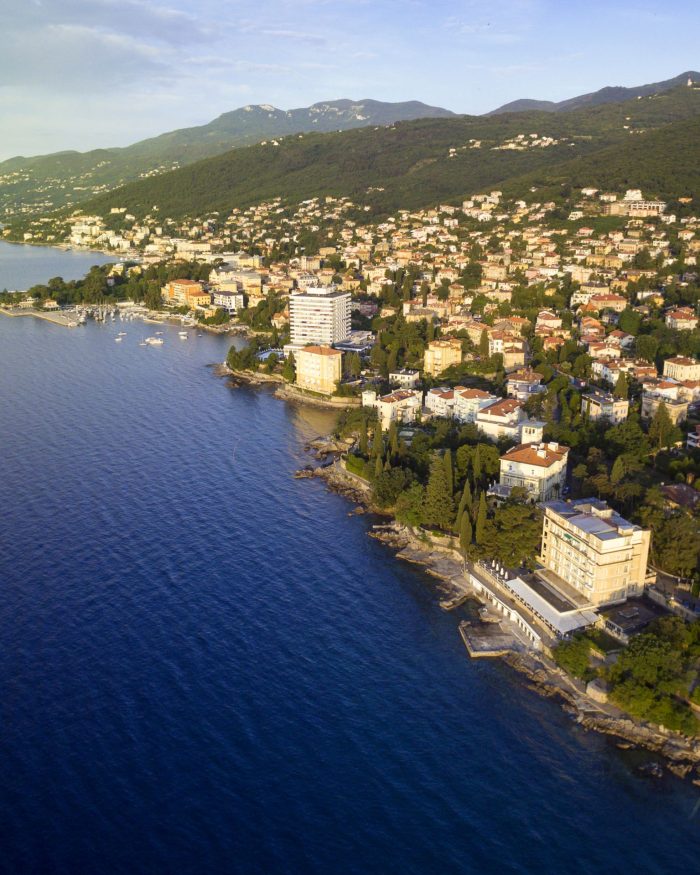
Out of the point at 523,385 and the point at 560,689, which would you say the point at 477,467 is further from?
the point at 523,385

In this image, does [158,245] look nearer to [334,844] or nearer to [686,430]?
[686,430]

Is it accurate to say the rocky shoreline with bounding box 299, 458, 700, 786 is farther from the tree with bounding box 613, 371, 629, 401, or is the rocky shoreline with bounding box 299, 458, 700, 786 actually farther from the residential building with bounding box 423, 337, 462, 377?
the residential building with bounding box 423, 337, 462, 377

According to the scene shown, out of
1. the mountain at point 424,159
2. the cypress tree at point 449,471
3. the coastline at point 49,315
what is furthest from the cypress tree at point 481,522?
the mountain at point 424,159

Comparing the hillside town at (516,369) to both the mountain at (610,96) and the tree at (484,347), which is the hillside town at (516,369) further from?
the mountain at (610,96)

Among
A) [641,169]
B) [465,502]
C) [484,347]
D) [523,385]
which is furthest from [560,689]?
[641,169]

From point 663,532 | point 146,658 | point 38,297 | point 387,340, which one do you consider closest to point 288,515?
point 146,658

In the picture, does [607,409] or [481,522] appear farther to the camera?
[607,409]

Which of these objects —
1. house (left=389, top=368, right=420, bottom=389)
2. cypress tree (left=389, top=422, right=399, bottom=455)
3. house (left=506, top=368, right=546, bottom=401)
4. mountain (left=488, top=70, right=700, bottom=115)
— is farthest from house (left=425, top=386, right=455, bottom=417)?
mountain (left=488, top=70, right=700, bottom=115)
